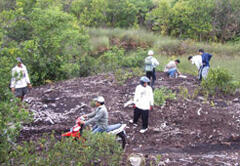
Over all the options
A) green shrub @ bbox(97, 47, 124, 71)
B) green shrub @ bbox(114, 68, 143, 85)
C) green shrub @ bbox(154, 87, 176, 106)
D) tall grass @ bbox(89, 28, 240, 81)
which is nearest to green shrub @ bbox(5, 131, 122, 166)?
green shrub @ bbox(154, 87, 176, 106)

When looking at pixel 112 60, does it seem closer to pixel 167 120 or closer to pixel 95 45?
pixel 95 45

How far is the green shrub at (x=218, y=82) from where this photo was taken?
1032cm

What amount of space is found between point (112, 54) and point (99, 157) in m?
9.23

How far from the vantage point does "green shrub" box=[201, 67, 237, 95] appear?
10.3m

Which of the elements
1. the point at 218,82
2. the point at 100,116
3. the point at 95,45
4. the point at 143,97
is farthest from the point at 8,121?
the point at 95,45

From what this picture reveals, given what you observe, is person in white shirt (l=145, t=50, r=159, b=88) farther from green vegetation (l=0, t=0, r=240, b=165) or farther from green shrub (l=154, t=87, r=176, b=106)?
green shrub (l=154, t=87, r=176, b=106)

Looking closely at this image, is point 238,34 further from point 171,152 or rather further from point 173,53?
point 171,152

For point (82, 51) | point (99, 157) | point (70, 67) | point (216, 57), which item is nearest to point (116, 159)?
point (99, 157)

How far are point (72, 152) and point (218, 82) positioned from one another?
7154 mm

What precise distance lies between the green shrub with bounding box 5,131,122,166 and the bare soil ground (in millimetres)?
1359

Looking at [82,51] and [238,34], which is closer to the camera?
[82,51]

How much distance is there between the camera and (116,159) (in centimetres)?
530

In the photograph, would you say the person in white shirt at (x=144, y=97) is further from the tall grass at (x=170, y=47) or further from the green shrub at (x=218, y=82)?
the tall grass at (x=170, y=47)

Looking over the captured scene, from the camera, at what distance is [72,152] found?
4.81 m
